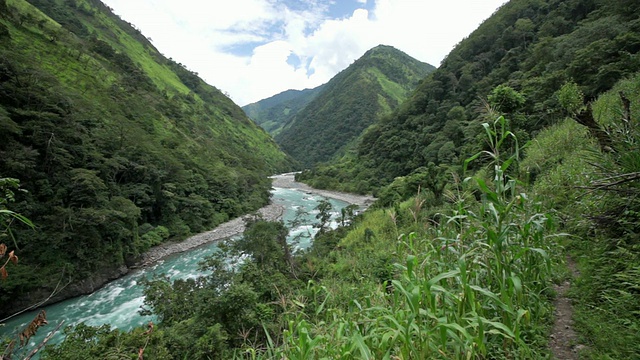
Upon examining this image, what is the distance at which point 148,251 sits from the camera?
22.8 meters

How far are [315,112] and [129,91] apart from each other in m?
112

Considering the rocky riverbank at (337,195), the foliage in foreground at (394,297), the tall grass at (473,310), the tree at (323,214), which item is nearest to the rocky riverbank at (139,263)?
the rocky riverbank at (337,195)

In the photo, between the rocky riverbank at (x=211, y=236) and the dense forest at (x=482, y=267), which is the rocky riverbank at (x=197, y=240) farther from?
the dense forest at (x=482, y=267)

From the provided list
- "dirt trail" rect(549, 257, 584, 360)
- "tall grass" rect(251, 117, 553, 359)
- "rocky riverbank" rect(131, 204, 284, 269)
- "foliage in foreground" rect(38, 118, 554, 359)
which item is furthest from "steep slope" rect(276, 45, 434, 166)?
"tall grass" rect(251, 117, 553, 359)

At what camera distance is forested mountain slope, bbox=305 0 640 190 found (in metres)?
17.4

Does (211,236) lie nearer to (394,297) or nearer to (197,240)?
(197,240)

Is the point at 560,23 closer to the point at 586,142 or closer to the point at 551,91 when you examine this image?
the point at 551,91

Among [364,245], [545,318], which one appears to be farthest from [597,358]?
[364,245]

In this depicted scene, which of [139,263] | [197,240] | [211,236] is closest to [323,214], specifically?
→ [211,236]

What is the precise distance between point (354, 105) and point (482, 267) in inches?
4973

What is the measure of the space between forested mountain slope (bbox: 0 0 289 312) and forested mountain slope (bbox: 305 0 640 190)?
21.8 meters

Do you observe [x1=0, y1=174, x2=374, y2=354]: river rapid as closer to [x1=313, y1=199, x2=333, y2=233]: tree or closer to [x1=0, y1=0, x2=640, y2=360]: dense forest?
[x1=313, y1=199, x2=333, y2=233]: tree

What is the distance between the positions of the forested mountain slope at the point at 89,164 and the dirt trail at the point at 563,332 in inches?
161

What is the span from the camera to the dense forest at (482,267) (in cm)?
196
